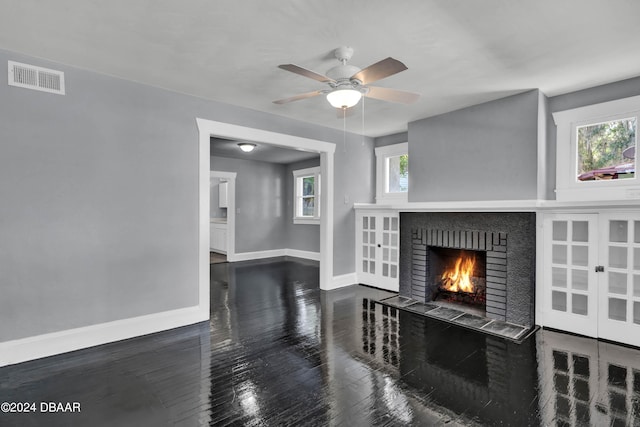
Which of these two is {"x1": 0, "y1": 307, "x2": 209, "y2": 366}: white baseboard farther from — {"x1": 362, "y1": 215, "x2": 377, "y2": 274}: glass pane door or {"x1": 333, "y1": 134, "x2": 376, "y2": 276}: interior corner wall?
{"x1": 362, "y1": 215, "x2": 377, "y2": 274}: glass pane door

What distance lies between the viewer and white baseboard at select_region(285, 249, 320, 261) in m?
7.88

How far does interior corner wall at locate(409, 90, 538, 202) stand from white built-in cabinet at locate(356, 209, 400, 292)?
1.87ft

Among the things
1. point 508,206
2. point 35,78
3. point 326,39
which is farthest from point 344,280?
point 35,78

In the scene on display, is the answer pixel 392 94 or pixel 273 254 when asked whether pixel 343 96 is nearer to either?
pixel 392 94

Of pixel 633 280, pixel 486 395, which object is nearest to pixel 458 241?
pixel 633 280

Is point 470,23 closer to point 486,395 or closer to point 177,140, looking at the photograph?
point 486,395

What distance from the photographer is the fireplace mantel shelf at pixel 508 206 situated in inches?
120

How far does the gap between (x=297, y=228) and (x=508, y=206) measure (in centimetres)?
546

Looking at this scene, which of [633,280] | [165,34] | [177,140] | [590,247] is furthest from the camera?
[177,140]

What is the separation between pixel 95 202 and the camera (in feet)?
10.2

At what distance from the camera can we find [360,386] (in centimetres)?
236

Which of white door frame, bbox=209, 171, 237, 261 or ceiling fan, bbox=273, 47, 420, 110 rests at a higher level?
ceiling fan, bbox=273, 47, 420, 110

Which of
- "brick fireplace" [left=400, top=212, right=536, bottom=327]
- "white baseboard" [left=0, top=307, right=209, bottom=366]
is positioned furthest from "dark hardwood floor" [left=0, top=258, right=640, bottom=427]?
"brick fireplace" [left=400, top=212, right=536, bottom=327]

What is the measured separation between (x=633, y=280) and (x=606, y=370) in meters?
1.00
